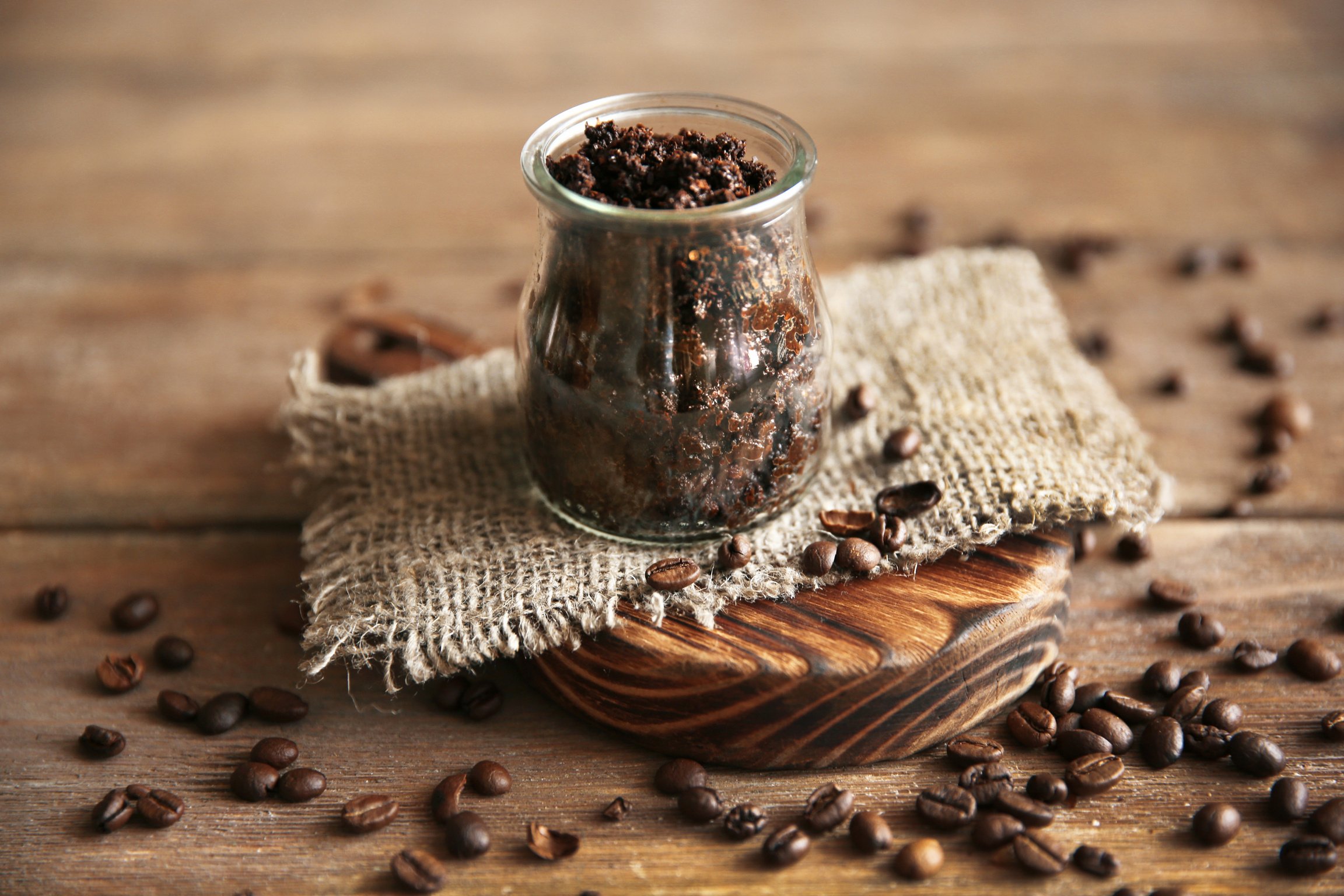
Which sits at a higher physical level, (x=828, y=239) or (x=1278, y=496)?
(x=828, y=239)

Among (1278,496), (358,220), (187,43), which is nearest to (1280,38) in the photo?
(1278,496)

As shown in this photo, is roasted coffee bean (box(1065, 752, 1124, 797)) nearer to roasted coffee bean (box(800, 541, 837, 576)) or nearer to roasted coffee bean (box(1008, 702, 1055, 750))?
roasted coffee bean (box(1008, 702, 1055, 750))

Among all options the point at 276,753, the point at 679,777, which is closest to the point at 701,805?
the point at 679,777

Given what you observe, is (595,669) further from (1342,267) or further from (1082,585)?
(1342,267)

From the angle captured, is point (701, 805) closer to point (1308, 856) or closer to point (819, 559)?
point (819, 559)

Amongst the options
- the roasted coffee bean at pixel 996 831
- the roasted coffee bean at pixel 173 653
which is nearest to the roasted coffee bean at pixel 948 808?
the roasted coffee bean at pixel 996 831

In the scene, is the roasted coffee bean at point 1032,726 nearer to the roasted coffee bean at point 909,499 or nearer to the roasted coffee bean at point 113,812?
the roasted coffee bean at point 909,499
